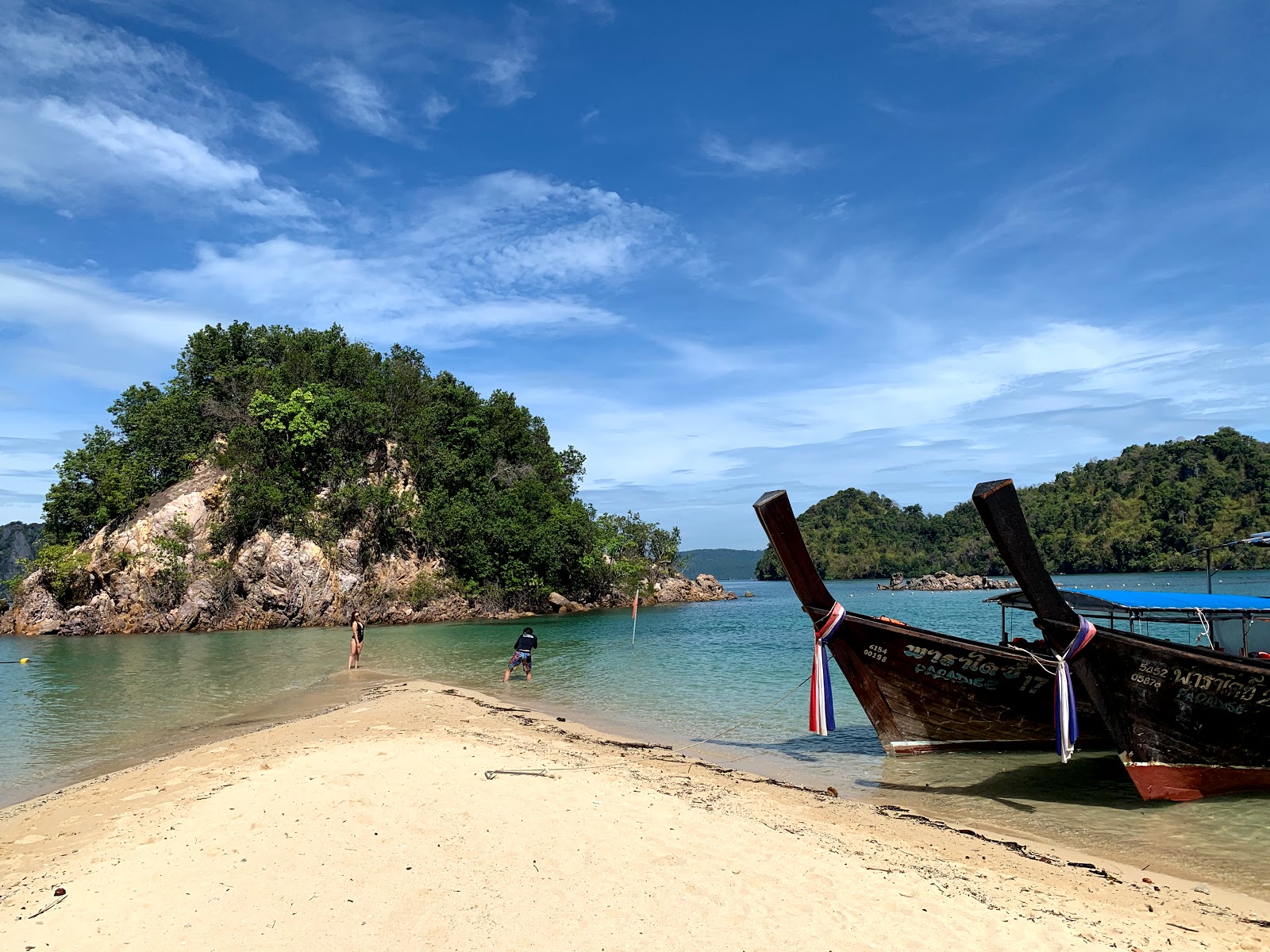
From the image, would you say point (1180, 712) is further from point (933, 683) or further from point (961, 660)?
point (933, 683)

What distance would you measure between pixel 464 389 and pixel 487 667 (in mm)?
26085

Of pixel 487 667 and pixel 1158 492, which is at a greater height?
pixel 1158 492

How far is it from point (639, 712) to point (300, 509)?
92.2 feet

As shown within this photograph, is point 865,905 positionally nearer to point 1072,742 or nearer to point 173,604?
point 1072,742

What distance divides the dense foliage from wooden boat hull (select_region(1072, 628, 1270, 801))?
32402 millimetres

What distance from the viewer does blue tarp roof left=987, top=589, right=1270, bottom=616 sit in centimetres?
963

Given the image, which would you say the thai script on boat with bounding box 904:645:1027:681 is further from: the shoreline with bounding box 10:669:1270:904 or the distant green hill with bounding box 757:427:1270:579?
the distant green hill with bounding box 757:427:1270:579

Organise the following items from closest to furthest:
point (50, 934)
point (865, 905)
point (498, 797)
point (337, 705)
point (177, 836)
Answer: point (50, 934), point (865, 905), point (177, 836), point (498, 797), point (337, 705)

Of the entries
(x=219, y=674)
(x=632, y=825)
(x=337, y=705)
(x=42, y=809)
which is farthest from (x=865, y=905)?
(x=219, y=674)

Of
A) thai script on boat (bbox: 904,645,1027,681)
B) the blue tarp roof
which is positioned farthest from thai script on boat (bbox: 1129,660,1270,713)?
the blue tarp roof

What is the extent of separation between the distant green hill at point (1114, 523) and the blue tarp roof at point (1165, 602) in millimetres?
48647

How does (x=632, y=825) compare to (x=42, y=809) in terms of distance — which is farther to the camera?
(x=42, y=809)

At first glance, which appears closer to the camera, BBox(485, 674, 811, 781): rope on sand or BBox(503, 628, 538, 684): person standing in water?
BBox(485, 674, 811, 781): rope on sand

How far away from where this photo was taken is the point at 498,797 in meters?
6.28
